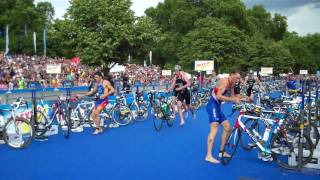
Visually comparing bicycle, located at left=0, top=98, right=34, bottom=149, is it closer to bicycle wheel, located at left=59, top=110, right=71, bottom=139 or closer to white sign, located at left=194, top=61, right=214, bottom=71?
bicycle wheel, located at left=59, top=110, right=71, bottom=139

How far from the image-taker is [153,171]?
23.5 feet

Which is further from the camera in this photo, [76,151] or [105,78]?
[105,78]

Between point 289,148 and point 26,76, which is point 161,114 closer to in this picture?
point 289,148

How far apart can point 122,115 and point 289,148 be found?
6754 millimetres

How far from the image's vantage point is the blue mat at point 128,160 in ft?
22.8

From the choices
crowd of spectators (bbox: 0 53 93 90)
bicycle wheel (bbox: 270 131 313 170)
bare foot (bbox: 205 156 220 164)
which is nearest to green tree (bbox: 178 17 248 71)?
crowd of spectators (bbox: 0 53 93 90)

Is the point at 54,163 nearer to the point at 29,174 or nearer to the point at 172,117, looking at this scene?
the point at 29,174

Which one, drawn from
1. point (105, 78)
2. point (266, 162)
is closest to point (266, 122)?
point (266, 162)

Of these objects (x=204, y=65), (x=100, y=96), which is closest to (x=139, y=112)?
(x=100, y=96)

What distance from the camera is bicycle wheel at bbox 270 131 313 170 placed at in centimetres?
730

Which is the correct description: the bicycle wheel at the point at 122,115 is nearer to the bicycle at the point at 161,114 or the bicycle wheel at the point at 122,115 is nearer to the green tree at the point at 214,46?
the bicycle at the point at 161,114

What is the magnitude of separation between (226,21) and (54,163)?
A: 43.7 metres

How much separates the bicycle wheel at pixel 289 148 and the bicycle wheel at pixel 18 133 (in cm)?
525

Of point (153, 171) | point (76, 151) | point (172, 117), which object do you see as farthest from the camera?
point (172, 117)
